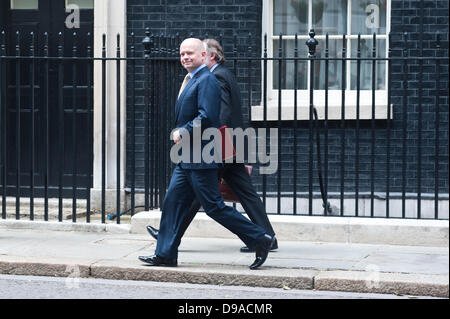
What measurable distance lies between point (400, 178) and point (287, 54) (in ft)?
6.23

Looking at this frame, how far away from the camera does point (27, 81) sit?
11.6 metres

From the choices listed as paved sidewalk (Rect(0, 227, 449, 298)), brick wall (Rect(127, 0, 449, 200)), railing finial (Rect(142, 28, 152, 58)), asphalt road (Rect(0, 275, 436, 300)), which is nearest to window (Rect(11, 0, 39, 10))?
brick wall (Rect(127, 0, 449, 200))

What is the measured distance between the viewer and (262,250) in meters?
7.81

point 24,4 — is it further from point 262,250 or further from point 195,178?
point 262,250

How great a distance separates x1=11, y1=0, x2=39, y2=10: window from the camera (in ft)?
38.2

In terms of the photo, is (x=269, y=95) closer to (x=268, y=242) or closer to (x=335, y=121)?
(x=335, y=121)

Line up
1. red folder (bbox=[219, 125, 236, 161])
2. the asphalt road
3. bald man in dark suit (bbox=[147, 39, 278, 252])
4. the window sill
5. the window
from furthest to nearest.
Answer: the window
the window sill
bald man in dark suit (bbox=[147, 39, 278, 252])
red folder (bbox=[219, 125, 236, 161])
the asphalt road

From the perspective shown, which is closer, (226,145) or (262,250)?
(262,250)

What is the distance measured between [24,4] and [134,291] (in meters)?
5.34

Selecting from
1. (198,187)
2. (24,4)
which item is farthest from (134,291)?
(24,4)

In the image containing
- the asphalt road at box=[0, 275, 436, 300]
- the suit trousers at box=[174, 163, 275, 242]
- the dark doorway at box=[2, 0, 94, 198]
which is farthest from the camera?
the dark doorway at box=[2, 0, 94, 198]

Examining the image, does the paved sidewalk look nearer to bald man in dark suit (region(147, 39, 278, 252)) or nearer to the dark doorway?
bald man in dark suit (region(147, 39, 278, 252))
